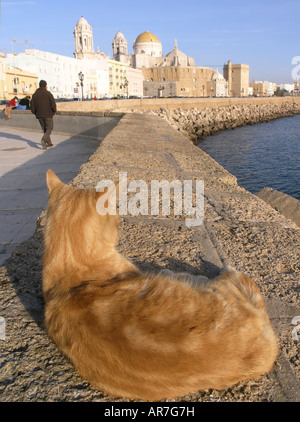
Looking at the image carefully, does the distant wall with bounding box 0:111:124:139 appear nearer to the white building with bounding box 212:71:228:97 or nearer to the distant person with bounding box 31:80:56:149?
the distant person with bounding box 31:80:56:149

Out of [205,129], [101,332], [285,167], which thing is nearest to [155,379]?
[101,332]

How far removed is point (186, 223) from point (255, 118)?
40.8m

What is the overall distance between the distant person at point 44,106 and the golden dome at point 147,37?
320 ft

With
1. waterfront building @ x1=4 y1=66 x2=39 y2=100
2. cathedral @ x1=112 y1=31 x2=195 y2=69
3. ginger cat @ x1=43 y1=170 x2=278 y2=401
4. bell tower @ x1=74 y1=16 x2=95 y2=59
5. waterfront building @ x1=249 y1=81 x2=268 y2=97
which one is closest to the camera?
ginger cat @ x1=43 y1=170 x2=278 y2=401

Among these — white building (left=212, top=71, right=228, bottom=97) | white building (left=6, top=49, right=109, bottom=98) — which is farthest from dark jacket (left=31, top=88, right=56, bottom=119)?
white building (left=212, top=71, right=228, bottom=97)

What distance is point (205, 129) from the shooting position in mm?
25547

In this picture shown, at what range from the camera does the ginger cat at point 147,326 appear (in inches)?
43.3

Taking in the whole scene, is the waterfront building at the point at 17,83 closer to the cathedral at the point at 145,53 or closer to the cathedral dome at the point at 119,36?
the cathedral at the point at 145,53

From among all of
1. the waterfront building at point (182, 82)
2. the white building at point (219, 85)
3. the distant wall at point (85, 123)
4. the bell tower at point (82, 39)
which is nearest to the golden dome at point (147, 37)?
the waterfront building at point (182, 82)

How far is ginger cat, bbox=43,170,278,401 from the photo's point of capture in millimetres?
1101

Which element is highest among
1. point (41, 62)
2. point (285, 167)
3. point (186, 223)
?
point (41, 62)

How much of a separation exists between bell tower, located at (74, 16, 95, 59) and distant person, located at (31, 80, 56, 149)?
3112 inches

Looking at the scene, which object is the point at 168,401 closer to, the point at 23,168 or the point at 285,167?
the point at 23,168

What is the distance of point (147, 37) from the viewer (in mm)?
94875
